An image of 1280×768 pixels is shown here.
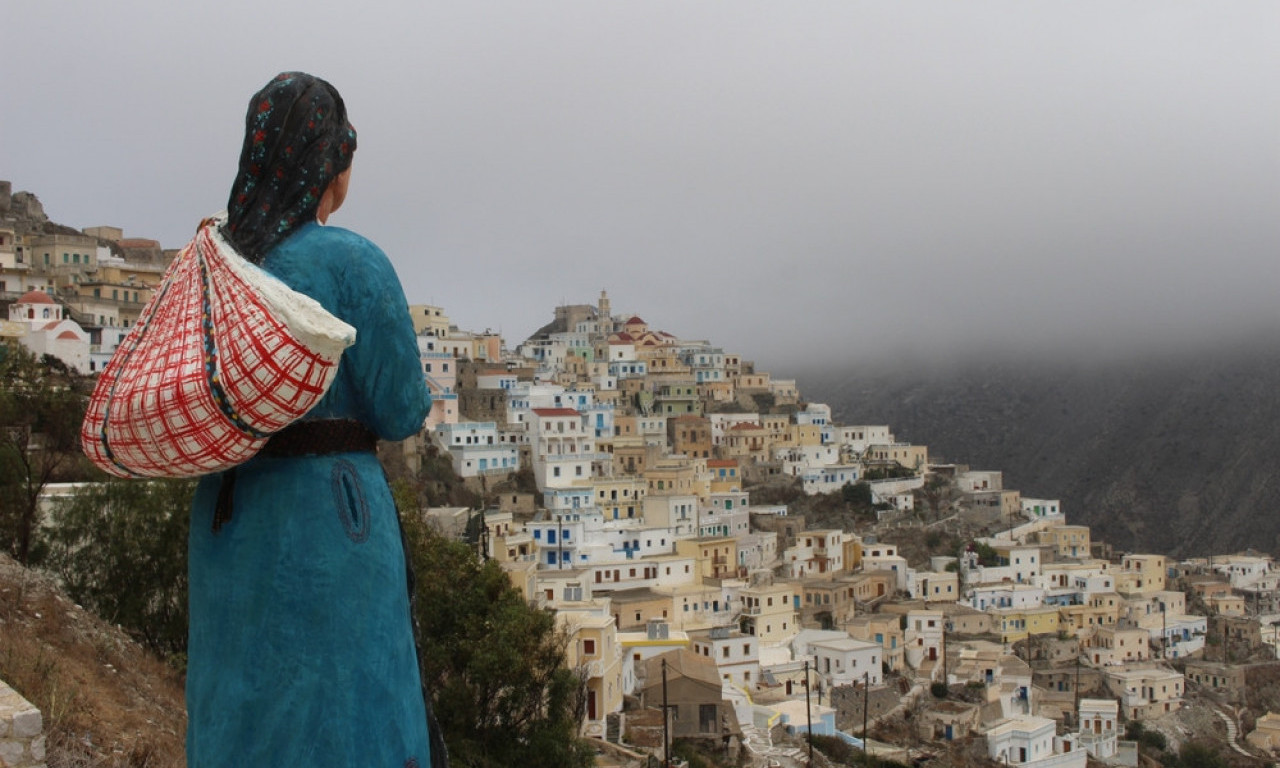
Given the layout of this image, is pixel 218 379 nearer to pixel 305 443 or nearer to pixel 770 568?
pixel 305 443

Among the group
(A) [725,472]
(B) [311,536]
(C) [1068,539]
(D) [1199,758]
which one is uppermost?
(B) [311,536]

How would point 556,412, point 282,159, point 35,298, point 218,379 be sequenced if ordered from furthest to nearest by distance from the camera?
1. point 556,412
2. point 35,298
3. point 282,159
4. point 218,379

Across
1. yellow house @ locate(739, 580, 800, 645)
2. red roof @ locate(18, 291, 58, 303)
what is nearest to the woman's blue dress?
yellow house @ locate(739, 580, 800, 645)

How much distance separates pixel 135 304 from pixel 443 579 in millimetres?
34658

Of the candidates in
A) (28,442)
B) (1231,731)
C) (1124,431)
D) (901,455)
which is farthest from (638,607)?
(1124,431)

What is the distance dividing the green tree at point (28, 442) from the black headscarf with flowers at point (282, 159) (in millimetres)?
10137

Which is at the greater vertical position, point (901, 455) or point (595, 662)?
point (901, 455)

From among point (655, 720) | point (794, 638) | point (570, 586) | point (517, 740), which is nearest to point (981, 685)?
point (794, 638)

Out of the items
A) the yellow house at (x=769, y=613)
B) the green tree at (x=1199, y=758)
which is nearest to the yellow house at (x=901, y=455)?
the green tree at (x=1199, y=758)

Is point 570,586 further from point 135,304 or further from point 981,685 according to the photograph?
point 135,304

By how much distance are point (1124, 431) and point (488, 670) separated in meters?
103

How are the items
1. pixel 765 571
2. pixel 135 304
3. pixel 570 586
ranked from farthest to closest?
pixel 135 304 → pixel 765 571 → pixel 570 586

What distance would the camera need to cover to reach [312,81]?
350cm

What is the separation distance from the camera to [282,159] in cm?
348
